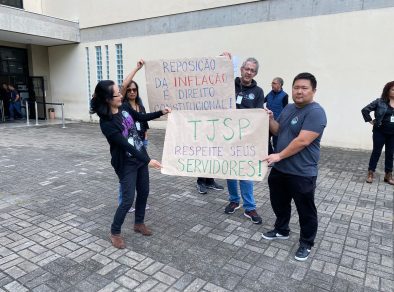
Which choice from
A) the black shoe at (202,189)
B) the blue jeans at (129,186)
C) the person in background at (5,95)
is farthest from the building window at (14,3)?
the blue jeans at (129,186)

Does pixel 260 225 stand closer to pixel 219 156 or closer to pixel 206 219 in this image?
pixel 206 219

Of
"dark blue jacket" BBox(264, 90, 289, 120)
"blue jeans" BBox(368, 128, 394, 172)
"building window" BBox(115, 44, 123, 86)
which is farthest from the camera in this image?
"building window" BBox(115, 44, 123, 86)

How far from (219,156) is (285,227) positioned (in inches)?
43.1

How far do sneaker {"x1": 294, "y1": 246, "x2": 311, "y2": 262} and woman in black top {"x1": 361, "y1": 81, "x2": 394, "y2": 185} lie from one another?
3.44m

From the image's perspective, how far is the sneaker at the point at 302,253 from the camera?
320 centimetres

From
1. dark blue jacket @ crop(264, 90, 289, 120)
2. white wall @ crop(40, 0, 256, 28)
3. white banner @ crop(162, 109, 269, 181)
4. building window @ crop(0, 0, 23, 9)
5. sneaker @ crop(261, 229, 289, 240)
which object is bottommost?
sneaker @ crop(261, 229, 289, 240)

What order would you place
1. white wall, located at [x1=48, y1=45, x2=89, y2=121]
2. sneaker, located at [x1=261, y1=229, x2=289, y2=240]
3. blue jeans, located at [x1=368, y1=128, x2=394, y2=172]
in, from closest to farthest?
sneaker, located at [x1=261, y1=229, x2=289, y2=240] → blue jeans, located at [x1=368, y1=128, x2=394, y2=172] → white wall, located at [x1=48, y1=45, x2=89, y2=121]

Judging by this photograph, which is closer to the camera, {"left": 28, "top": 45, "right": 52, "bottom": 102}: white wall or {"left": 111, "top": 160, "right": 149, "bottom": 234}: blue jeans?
{"left": 111, "top": 160, "right": 149, "bottom": 234}: blue jeans

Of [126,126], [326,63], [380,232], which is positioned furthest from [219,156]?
[326,63]

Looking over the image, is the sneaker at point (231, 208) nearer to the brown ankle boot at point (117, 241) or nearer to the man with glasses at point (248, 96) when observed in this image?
the man with glasses at point (248, 96)

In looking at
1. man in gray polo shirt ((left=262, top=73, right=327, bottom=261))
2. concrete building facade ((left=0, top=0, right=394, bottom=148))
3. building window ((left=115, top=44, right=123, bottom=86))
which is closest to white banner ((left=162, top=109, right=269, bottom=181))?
man in gray polo shirt ((left=262, top=73, right=327, bottom=261))

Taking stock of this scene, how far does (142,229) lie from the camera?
12.2ft

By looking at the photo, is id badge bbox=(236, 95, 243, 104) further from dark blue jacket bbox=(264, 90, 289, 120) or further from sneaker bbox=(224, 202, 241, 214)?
dark blue jacket bbox=(264, 90, 289, 120)

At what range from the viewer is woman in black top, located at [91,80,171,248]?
308cm
